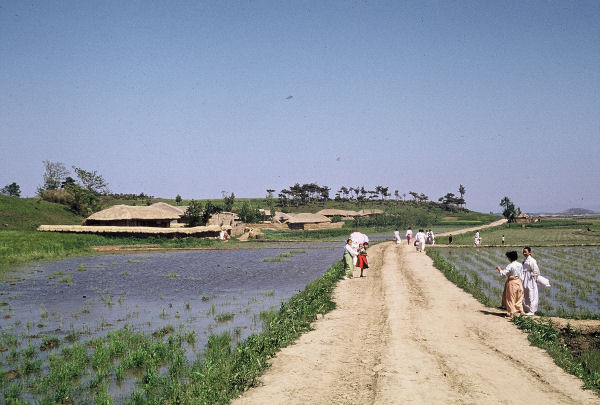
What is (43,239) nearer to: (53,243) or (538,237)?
(53,243)

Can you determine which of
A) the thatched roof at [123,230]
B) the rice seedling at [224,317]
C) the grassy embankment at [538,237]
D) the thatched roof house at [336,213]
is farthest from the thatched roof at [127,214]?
the thatched roof house at [336,213]

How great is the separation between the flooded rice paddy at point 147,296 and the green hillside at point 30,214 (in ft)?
62.1

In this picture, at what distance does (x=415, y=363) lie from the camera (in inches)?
325

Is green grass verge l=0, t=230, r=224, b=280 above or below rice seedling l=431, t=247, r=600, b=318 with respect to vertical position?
above

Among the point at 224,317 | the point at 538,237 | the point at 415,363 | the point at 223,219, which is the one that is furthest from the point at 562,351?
the point at 223,219

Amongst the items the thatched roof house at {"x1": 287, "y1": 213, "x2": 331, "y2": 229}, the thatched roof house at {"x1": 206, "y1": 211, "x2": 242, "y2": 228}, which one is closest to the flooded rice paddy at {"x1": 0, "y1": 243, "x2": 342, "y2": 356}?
the thatched roof house at {"x1": 206, "y1": 211, "x2": 242, "y2": 228}

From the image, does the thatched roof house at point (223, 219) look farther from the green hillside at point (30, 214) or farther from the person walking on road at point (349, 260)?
the person walking on road at point (349, 260)

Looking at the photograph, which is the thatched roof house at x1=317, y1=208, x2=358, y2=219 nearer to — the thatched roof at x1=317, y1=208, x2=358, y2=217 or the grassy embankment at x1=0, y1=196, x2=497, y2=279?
the thatched roof at x1=317, y1=208, x2=358, y2=217

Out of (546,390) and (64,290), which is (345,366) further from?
(64,290)

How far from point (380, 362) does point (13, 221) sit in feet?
155

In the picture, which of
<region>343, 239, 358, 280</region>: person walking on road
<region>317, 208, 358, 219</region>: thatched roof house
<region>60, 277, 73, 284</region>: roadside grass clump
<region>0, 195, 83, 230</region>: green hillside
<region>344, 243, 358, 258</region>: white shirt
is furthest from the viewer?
<region>317, 208, 358, 219</region>: thatched roof house

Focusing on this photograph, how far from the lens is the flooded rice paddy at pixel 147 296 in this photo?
12594 millimetres

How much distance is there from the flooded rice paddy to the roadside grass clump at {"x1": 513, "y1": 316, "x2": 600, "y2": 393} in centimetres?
666

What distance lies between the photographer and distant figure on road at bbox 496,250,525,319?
1185 cm
